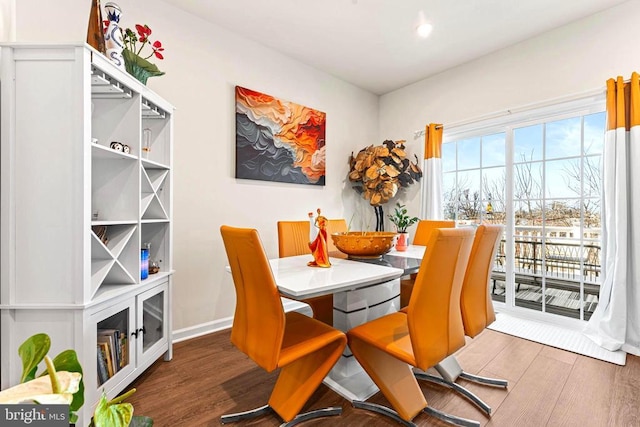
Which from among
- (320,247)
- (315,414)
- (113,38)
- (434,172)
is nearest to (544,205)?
(434,172)

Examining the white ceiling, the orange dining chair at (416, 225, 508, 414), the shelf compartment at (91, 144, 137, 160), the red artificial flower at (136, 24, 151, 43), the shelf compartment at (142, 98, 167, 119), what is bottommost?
the orange dining chair at (416, 225, 508, 414)

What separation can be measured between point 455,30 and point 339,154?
1754 millimetres

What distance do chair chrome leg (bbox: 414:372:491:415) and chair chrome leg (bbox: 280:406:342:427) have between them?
0.64 m

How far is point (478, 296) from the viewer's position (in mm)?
1682

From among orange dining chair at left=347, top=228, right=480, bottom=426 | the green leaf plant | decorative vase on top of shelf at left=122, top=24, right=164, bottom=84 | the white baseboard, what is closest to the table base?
orange dining chair at left=347, top=228, right=480, bottom=426

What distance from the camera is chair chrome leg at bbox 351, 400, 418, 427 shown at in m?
1.45

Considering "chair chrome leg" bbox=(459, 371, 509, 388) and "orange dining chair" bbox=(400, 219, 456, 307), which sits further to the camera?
"orange dining chair" bbox=(400, 219, 456, 307)

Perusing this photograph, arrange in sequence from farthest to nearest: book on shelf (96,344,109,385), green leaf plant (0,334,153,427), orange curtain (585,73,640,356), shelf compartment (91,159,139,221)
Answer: orange curtain (585,73,640,356) < shelf compartment (91,159,139,221) < book on shelf (96,344,109,385) < green leaf plant (0,334,153,427)

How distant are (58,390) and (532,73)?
12.4 feet

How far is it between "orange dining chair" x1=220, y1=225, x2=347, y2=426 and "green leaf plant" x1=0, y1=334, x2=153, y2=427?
768mm

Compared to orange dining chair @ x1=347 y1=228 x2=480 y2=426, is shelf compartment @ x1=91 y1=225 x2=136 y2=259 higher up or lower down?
higher up

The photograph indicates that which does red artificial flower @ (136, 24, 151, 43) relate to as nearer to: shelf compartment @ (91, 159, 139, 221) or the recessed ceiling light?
shelf compartment @ (91, 159, 139, 221)

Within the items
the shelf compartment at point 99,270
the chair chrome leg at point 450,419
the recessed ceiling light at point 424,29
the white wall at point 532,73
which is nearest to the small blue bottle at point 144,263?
the shelf compartment at point 99,270

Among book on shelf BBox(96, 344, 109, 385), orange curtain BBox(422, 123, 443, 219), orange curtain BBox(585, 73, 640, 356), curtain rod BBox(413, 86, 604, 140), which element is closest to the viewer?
book on shelf BBox(96, 344, 109, 385)
